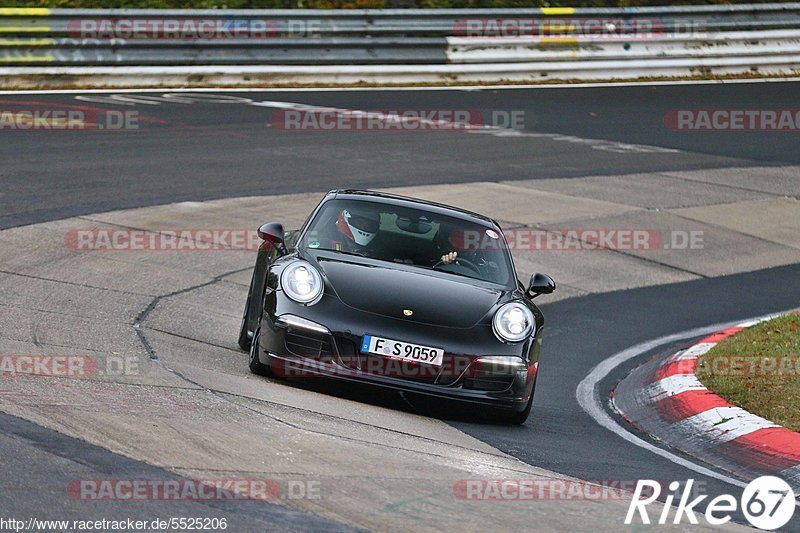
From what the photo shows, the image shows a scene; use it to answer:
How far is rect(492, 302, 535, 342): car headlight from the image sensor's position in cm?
760

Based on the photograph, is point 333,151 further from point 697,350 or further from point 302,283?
point 302,283

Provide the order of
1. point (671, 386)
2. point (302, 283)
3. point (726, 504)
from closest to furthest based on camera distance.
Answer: point (726, 504) → point (302, 283) → point (671, 386)

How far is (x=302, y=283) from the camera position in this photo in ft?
24.9

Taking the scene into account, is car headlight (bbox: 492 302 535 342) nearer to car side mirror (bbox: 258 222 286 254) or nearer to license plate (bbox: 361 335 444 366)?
license plate (bbox: 361 335 444 366)

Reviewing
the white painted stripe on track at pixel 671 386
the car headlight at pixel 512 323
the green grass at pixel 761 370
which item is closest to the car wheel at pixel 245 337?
the car headlight at pixel 512 323

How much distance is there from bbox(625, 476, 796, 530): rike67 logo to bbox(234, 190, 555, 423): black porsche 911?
4.61 ft

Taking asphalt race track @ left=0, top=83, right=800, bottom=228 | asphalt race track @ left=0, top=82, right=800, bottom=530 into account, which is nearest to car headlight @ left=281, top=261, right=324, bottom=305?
asphalt race track @ left=0, top=82, right=800, bottom=530

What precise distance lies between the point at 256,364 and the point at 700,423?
281 centimetres

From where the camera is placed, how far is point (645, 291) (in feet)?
41.5

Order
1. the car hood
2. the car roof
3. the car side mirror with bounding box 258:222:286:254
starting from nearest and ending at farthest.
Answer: the car hood < the car side mirror with bounding box 258:222:286:254 < the car roof

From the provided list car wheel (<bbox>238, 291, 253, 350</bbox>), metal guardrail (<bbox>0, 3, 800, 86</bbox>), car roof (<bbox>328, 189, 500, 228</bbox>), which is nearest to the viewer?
car wheel (<bbox>238, 291, 253, 350</bbox>)

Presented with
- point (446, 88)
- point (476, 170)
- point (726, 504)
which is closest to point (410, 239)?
point (726, 504)

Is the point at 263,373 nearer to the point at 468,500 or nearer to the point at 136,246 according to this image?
the point at 468,500

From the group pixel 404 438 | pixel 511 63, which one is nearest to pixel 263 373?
pixel 404 438
